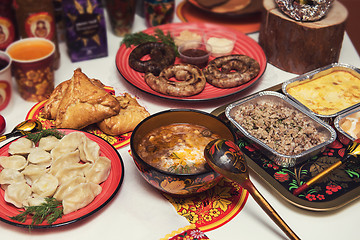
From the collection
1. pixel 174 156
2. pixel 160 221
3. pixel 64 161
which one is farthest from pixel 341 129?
pixel 64 161

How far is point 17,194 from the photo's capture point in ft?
3.96

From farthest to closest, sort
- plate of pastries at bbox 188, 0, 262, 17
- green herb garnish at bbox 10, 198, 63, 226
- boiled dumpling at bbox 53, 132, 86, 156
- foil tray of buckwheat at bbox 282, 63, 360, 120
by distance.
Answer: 1. plate of pastries at bbox 188, 0, 262, 17
2. foil tray of buckwheat at bbox 282, 63, 360, 120
3. boiled dumpling at bbox 53, 132, 86, 156
4. green herb garnish at bbox 10, 198, 63, 226

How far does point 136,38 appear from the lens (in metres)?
2.15

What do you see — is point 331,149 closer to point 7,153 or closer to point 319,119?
point 319,119

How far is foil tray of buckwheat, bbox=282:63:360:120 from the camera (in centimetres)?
170

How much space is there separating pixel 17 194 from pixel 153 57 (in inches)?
40.0

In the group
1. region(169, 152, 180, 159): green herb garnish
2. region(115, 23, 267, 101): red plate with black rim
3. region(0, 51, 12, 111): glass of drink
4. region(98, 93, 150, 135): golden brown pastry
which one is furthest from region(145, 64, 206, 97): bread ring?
region(0, 51, 12, 111): glass of drink

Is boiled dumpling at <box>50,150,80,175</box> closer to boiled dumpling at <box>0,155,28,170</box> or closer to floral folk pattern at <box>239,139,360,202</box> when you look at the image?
boiled dumpling at <box>0,155,28,170</box>

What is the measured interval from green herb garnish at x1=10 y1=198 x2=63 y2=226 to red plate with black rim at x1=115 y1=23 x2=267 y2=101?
0.72 metres

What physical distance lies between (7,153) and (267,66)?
1372 mm

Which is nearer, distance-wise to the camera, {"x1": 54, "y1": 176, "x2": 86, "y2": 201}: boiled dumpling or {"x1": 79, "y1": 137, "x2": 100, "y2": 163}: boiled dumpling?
{"x1": 54, "y1": 176, "x2": 86, "y2": 201}: boiled dumpling

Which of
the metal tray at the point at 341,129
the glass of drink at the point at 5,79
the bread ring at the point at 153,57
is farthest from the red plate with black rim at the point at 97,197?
the metal tray at the point at 341,129

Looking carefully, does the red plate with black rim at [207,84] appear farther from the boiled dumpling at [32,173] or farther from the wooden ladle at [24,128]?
the boiled dumpling at [32,173]

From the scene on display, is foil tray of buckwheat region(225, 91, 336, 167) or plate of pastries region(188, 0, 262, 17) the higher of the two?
plate of pastries region(188, 0, 262, 17)
